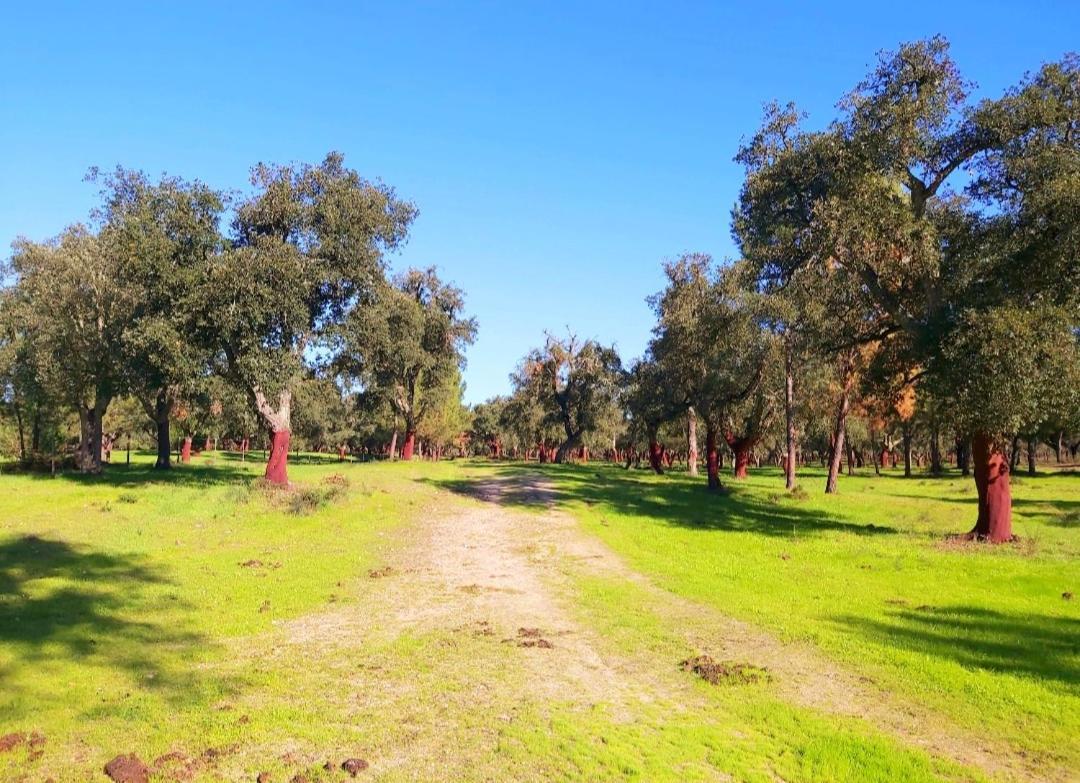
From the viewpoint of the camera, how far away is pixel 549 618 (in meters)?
11.9

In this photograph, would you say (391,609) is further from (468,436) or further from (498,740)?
(468,436)

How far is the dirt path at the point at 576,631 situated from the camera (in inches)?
302

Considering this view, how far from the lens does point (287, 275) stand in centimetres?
2675

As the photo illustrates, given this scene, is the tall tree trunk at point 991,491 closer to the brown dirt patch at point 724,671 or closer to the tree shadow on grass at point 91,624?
the brown dirt patch at point 724,671

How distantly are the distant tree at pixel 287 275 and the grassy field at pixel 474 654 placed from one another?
7542mm

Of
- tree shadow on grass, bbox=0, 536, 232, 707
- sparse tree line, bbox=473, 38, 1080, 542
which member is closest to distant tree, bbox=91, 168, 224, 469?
tree shadow on grass, bbox=0, 536, 232, 707

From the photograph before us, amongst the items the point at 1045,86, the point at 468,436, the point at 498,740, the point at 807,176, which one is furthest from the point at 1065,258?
the point at 468,436

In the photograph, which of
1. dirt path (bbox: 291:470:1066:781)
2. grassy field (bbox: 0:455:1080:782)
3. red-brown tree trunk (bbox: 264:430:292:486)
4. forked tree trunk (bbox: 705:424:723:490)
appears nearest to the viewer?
grassy field (bbox: 0:455:1080:782)

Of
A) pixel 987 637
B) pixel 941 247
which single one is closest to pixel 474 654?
pixel 987 637

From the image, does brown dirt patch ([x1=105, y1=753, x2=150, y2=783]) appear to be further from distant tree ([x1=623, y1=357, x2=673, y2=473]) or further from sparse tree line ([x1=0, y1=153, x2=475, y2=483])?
distant tree ([x1=623, y1=357, x2=673, y2=473])

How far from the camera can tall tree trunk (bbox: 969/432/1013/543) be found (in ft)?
68.2

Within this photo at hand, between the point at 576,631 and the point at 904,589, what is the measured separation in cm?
778

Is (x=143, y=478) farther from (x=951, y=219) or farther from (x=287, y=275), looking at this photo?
(x=951, y=219)

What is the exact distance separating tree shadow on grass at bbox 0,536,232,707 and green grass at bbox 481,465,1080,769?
8.74 meters
